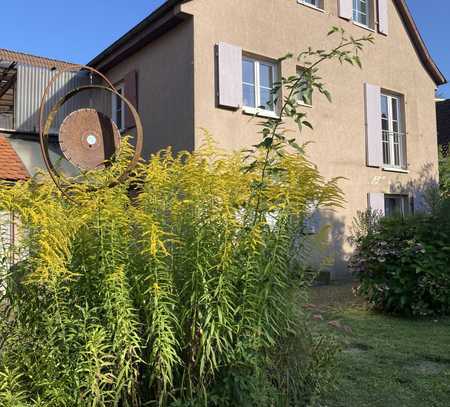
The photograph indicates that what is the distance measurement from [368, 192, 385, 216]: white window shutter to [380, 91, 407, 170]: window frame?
1.34 meters

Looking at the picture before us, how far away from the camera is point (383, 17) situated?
1485cm

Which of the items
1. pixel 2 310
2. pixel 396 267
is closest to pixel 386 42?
pixel 396 267

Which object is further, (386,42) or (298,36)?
(386,42)

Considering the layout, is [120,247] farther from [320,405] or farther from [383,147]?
[383,147]

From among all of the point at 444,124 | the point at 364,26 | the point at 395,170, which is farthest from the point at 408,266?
the point at 444,124

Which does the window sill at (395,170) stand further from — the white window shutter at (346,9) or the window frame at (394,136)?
the white window shutter at (346,9)

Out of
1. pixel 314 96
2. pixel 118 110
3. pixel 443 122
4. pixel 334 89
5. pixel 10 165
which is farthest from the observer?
pixel 443 122

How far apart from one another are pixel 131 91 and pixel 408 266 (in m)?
8.29

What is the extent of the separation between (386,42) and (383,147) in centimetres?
319

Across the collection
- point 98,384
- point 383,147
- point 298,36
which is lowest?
point 98,384

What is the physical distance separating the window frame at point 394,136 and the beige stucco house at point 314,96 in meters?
0.03

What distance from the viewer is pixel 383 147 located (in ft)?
49.2

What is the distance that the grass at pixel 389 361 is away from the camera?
13.2ft

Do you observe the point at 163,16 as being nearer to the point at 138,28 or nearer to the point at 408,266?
the point at 138,28
